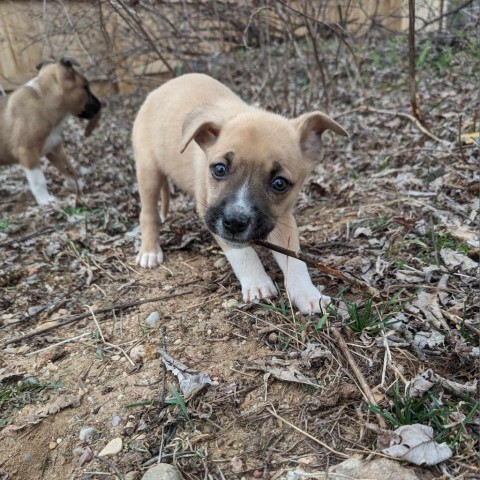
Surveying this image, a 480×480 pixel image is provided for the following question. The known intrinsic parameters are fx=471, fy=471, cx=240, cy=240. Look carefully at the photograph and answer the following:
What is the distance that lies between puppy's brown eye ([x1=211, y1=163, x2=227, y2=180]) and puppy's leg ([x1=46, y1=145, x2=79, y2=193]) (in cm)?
394

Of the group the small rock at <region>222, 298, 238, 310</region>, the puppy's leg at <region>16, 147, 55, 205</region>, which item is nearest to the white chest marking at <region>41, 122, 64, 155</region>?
the puppy's leg at <region>16, 147, 55, 205</region>

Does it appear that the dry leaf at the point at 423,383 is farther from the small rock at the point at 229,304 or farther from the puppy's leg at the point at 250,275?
the small rock at the point at 229,304

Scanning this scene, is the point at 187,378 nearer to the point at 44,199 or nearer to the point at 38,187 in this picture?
the point at 44,199

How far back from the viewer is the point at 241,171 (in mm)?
3174

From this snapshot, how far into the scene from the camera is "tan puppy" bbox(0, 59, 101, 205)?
22.7ft

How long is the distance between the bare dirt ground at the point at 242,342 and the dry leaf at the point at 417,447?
4 centimetres

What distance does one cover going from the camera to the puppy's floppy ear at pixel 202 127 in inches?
134

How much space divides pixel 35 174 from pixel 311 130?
184 inches

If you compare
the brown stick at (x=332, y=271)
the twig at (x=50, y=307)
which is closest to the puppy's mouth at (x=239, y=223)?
the brown stick at (x=332, y=271)

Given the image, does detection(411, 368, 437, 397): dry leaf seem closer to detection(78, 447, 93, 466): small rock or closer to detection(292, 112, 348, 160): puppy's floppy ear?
detection(78, 447, 93, 466): small rock

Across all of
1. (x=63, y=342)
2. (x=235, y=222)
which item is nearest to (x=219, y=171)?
(x=235, y=222)

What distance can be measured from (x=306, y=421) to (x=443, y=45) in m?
9.07

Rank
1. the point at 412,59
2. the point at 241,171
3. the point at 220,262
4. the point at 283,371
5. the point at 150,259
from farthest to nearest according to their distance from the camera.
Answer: the point at 412,59, the point at 150,259, the point at 220,262, the point at 241,171, the point at 283,371

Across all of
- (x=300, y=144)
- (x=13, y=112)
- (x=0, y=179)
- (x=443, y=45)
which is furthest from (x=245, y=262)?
(x=443, y=45)
